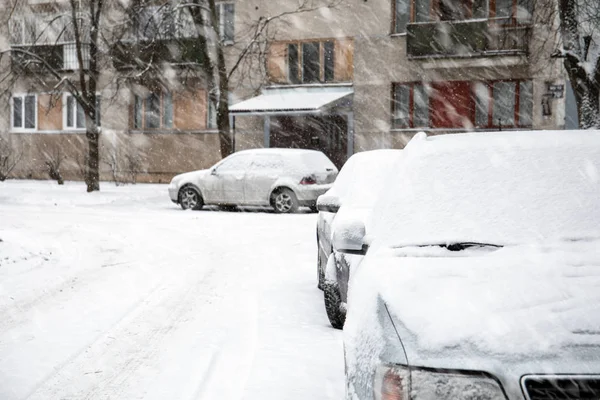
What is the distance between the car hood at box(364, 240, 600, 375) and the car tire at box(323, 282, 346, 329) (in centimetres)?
260

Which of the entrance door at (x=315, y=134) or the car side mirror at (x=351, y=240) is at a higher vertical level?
the entrance door at (x=315, y=134)

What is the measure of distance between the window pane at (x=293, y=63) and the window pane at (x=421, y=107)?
491 cm

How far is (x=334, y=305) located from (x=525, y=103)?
19.7 m

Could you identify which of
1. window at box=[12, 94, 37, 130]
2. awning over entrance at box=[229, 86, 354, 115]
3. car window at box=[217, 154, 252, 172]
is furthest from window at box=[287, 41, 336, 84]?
window at box=[12, 94, 37, 130]

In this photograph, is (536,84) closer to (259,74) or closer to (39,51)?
(259,74)

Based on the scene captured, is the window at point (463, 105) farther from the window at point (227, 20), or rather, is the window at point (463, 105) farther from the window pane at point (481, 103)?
the window at point (227, 20)

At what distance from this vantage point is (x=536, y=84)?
23203 millimetres

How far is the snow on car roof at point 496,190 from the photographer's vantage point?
3383mm

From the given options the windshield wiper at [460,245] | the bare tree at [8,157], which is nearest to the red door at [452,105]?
the bare tree at [8,157]

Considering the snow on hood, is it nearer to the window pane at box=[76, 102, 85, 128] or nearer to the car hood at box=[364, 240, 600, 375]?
the car hood at box=[364, 240, 600, 375]

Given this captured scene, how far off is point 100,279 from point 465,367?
6.35 meters

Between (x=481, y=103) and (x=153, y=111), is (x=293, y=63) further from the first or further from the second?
(x=481, y=103)

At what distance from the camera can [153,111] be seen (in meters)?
29.3

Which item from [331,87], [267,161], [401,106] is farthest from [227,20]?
[267,161]
